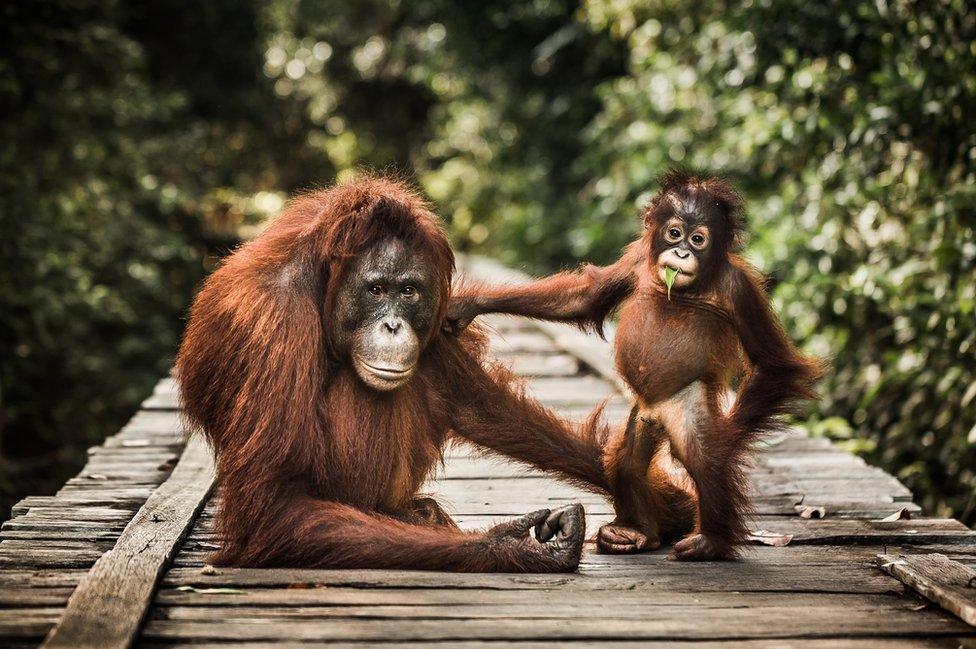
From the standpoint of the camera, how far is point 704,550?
2.93 metres

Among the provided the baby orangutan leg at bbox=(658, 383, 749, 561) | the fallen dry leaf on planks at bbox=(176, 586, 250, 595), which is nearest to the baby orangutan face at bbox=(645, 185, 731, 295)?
the baby orangutan leg at bbox=(658, 383, 749, 561)

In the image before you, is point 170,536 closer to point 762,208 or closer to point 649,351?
point 649,351

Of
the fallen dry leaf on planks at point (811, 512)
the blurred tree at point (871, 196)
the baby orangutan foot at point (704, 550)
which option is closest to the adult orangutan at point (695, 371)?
the baby orangutan foot at point (704, 550)

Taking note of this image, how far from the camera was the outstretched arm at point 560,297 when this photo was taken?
3.29m

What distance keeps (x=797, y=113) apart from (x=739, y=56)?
53 centimetres

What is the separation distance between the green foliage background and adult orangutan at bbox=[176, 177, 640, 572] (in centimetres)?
61

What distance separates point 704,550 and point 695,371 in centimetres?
50

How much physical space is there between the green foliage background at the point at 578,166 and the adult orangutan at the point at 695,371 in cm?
143

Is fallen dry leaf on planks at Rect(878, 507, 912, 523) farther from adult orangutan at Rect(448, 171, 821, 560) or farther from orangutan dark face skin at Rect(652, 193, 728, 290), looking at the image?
orangutan dark face skin at Rect(652, 193, 728, 290)

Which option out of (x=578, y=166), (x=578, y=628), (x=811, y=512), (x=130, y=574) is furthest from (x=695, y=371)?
(x=578, y=166)

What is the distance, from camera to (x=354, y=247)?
2879 mm

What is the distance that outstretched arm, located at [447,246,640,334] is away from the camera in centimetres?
329

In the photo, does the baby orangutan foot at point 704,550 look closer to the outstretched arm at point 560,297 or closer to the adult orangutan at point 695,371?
the adult orangutan at point 695,371

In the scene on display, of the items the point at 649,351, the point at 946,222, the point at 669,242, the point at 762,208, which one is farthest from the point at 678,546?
the point at 762,208
